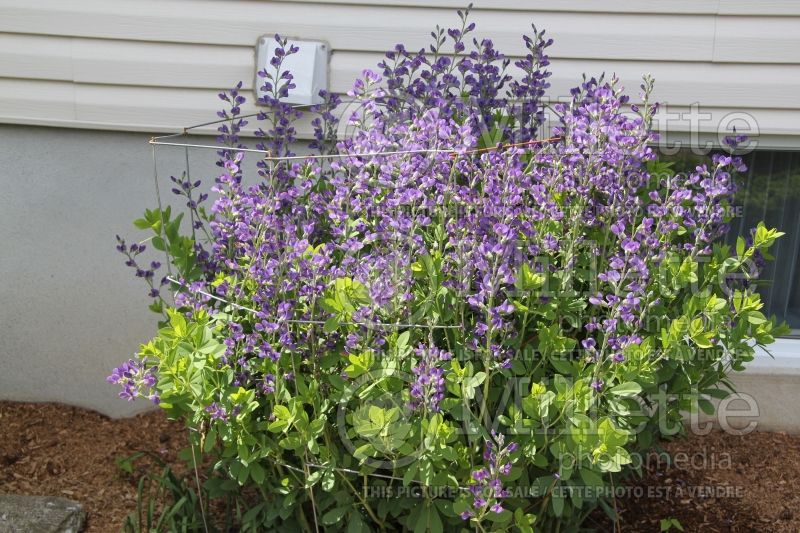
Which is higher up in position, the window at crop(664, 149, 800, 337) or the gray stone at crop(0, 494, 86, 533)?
the window at crop(664, 149, 800, 337)

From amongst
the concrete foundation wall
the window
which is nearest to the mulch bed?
the concrete foundation wall

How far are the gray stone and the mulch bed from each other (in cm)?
8

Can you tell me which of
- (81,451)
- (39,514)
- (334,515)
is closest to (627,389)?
(334,515)

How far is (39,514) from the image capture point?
3.56 m

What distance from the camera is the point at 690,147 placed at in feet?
14.2

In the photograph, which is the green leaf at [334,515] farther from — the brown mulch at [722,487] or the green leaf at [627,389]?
the brown mulch at [722,487]

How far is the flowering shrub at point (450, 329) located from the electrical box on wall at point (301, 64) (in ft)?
3.35

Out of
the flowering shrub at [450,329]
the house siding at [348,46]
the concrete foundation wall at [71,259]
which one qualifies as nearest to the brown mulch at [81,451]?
the concrete foundation wall at [71,259]

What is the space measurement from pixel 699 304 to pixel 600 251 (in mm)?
389

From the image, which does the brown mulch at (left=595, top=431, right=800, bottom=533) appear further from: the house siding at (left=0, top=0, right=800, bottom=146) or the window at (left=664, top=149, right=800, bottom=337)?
the house siding at (left=0, top=0, right=800, bottom=146)

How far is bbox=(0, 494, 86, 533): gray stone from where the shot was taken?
11.5ft

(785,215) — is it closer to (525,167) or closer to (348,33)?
(525,167)

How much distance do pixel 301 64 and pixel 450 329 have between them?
1.75m

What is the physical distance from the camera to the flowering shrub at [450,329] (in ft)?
8.88
